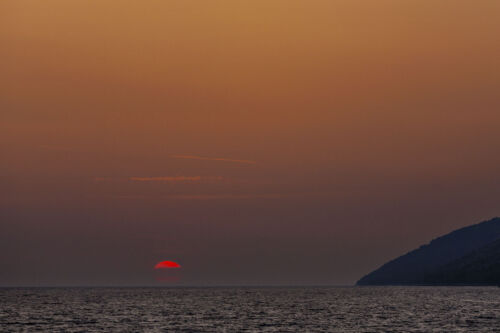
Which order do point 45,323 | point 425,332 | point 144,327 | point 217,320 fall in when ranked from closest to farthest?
point 425,332, point 144,327, point 45,323, point 217,320

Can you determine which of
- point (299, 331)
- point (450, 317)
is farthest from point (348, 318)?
point (299, 331)

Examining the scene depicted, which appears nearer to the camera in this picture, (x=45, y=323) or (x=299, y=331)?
(x=299, y=331)

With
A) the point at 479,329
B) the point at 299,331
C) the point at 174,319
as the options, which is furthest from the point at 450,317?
the point at 174,319

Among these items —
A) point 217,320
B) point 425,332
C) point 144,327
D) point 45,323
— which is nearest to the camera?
point 425,332

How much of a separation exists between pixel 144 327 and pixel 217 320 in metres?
21.4

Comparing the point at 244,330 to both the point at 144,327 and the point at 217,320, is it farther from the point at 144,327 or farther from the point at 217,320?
the point at 217,320

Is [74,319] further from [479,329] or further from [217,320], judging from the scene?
[479,329]

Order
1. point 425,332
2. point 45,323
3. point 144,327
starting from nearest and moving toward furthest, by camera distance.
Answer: point 425,332 < point 144,327 < point 45,323

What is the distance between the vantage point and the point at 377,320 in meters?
132

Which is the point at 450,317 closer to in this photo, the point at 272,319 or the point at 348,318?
the point at 348,318

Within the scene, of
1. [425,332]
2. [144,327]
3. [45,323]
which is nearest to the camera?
[425,332]

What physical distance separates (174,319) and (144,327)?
20852 mm

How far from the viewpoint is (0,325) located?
393ft

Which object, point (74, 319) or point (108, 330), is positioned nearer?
point (108, 330)
